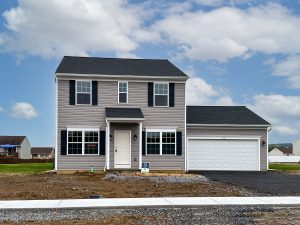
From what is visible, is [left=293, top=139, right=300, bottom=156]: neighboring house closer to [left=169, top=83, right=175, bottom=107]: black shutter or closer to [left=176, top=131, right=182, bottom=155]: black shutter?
[left=176, top=131, right=182, bottom=155]: black shutter

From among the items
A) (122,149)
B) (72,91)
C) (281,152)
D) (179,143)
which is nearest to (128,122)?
(122,149)

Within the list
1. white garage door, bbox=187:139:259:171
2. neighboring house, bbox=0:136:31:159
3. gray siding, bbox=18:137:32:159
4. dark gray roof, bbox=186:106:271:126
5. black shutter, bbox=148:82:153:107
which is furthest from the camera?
gray siding, bbox=18:137:32:159

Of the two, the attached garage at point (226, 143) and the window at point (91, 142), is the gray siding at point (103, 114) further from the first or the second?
the attached garage at point (226, 143)

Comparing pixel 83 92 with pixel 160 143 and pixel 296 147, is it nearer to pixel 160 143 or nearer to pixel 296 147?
pixel 160 143

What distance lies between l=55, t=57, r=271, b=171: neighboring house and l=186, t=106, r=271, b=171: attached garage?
0.21 feet

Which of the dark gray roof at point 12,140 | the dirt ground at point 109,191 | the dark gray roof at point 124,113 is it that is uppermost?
the dark gray roof at point 124,113

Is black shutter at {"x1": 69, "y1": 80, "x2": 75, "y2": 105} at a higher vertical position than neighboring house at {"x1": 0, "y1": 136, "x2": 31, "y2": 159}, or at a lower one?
higher

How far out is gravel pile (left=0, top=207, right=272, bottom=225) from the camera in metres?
9.95

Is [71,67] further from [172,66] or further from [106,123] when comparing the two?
[172,66]

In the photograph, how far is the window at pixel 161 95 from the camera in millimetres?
27500

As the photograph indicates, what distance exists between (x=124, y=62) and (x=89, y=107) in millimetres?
4360

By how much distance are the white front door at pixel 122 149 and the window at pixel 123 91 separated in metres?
1.87

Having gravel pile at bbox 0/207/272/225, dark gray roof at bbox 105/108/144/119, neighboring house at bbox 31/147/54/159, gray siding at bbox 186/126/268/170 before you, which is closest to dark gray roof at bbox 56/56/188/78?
dark gray roof at bbox 105/108/144/119

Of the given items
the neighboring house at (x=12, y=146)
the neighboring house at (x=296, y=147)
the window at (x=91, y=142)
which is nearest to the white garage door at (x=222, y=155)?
the window at (x=91, y=142)
